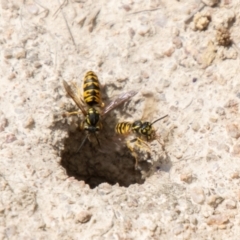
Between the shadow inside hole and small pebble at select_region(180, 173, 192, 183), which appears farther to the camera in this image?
the shadow inside hole

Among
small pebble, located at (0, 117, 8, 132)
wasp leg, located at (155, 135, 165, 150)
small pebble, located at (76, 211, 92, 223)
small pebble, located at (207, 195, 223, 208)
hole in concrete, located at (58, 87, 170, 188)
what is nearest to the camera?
small pebble, located at (76, 211, 92, 223)

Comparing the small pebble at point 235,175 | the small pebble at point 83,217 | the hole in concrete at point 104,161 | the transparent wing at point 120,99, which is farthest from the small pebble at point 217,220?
the transparent wing at point 120,99

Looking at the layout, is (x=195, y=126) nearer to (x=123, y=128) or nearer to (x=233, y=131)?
(x=233, y=131)

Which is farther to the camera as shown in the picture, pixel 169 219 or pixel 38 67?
pixel 38 67

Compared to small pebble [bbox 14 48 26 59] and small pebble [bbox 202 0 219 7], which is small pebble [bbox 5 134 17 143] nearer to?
small pebble [bbox 14 48 26 59]

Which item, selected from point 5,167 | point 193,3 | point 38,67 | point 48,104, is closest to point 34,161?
point 5,167

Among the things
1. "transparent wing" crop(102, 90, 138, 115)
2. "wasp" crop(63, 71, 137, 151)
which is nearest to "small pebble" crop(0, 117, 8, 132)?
"wasp" crop(63, 71, 137, 151)

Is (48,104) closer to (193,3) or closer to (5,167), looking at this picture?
(5,167)
